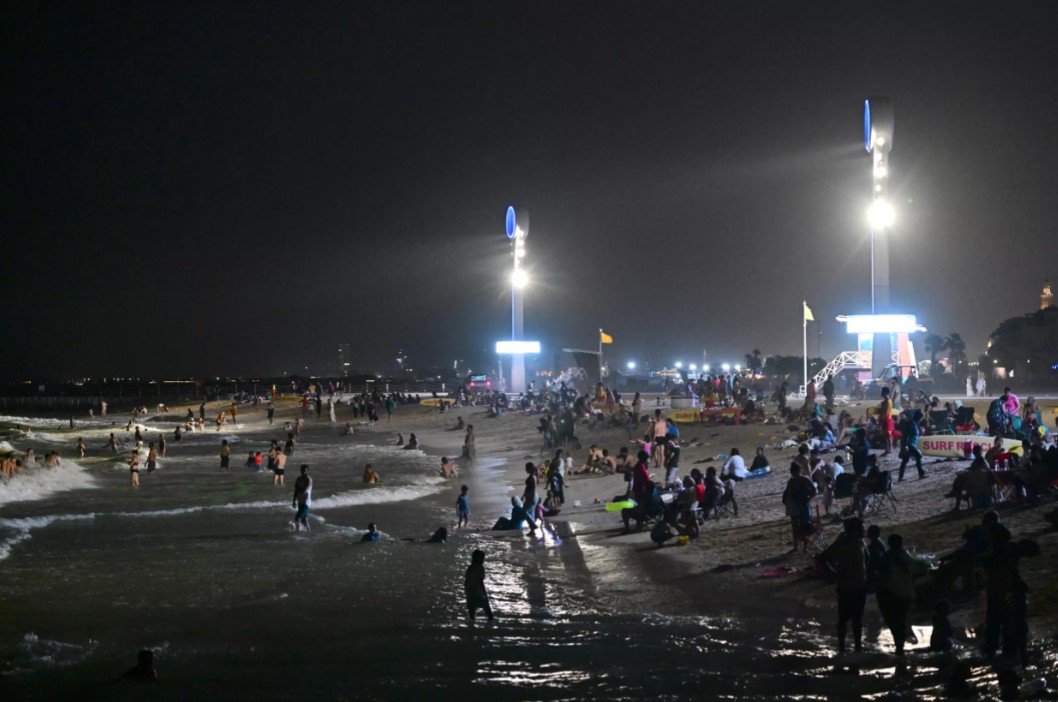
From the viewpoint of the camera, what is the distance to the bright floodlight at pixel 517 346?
63006 millimetres

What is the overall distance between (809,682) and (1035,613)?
3.00 metres

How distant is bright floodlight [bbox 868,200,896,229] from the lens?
1543 inches

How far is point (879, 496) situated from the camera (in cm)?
1489

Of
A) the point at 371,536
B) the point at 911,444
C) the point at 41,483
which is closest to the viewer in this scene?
the point at 911,444

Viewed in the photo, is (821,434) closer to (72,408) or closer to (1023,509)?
(1023,509)

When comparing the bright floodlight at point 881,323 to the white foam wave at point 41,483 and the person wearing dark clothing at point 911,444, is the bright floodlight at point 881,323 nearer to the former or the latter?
the person wearing dark clothing at point 911,444

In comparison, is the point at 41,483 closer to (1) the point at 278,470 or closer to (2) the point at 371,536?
(1) the point at 278,470

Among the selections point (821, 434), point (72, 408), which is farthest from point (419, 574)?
point (72, 408)

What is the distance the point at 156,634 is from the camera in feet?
34.6

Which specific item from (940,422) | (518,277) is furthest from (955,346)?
(940,422)

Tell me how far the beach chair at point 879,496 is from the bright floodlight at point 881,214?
2713 centimetres

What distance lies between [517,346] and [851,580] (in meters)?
54.7

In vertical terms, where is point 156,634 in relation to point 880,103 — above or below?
below

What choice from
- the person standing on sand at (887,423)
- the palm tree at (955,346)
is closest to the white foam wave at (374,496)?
the person standing on sand at (887,423)
